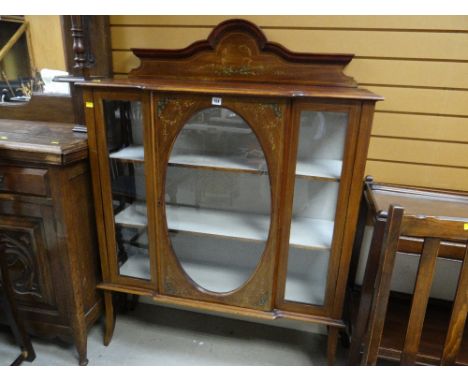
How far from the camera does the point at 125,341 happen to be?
5.98 feet

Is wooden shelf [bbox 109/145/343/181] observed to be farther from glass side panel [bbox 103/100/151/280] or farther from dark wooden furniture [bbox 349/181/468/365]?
dark wooden furniture [bbox 349/181/468/365]

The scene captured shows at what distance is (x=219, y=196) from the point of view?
1.62 m

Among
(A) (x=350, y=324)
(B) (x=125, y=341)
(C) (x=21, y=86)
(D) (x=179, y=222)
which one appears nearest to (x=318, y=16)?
(D) (x=179, y=222)

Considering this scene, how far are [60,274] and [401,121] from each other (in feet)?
5.52

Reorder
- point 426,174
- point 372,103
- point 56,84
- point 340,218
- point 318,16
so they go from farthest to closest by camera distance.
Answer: point 56,84, point 426,174, point 318,16, point 340,218, point 372,103

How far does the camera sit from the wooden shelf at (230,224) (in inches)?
57.5

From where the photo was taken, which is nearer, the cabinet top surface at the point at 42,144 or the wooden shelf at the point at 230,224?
the cabinet top surface at the point at 42,144

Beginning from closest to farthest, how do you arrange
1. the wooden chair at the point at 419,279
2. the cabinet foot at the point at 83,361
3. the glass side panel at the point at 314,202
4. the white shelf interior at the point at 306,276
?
the wooden chair at the point at 419,279 → the glass side panel at the point at 314,202 → the white shelf interior at the point at 306,276 → the cabinet foot at the point at 83,361

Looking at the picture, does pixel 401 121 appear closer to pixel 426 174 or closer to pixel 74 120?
pixel 426 174

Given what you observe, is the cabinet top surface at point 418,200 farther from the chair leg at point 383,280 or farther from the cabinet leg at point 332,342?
the cabinet leg at point 332,342

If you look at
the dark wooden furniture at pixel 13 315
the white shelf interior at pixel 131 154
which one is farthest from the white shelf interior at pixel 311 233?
the dark wooden furniture at pixel 13 315

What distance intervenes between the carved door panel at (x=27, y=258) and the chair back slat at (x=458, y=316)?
4.99 ft

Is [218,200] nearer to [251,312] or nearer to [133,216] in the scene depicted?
[133,216]

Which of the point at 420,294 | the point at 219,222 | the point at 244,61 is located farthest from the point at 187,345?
the point at 244,61
